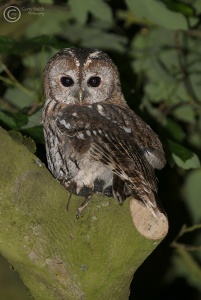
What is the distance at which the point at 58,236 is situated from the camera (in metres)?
1.87

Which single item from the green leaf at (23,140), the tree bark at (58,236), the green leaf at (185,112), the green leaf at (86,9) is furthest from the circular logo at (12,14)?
the tree bark at (58,236)

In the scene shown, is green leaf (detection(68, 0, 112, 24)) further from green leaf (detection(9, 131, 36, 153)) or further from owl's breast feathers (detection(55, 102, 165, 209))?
green leaf (detection(9, 131, 36, 153))

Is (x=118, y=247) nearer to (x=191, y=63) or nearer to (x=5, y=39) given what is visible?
(x=5, y=39)

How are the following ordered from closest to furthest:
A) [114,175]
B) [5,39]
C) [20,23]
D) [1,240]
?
[1,240] < [114,175] < [5,39] < [20,23]

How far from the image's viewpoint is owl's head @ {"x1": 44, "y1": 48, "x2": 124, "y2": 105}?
2.74 meters

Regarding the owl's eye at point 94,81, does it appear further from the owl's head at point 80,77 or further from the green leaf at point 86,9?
the green leaf at point 86,9

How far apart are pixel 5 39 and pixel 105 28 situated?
1.16 metres

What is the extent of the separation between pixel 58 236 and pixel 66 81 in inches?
43.8

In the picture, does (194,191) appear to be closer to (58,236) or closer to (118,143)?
(118,143)

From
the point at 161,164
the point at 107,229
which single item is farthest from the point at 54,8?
the point at 107,229

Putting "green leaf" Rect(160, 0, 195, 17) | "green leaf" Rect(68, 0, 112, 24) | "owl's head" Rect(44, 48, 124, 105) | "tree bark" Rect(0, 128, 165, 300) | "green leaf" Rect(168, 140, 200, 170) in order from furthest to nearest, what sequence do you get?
"green leaf" Rect(68, 0, 112, 24) → "green leaf" Rect(160, 0, 195, 17) → "owl's head" Rect(44, 48, 124, 105) → "green leaf" Rect(168, 140, 200, 170) → "tree bark" Rect(0, 128, 165, 300)

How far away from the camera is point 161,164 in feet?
8.34

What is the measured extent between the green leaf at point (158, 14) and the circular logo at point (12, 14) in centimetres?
101

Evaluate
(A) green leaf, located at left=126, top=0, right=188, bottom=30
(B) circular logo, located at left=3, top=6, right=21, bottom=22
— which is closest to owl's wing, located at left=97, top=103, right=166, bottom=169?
(A) green leaf, located at left=126, top=0, right=188, bottom=30
